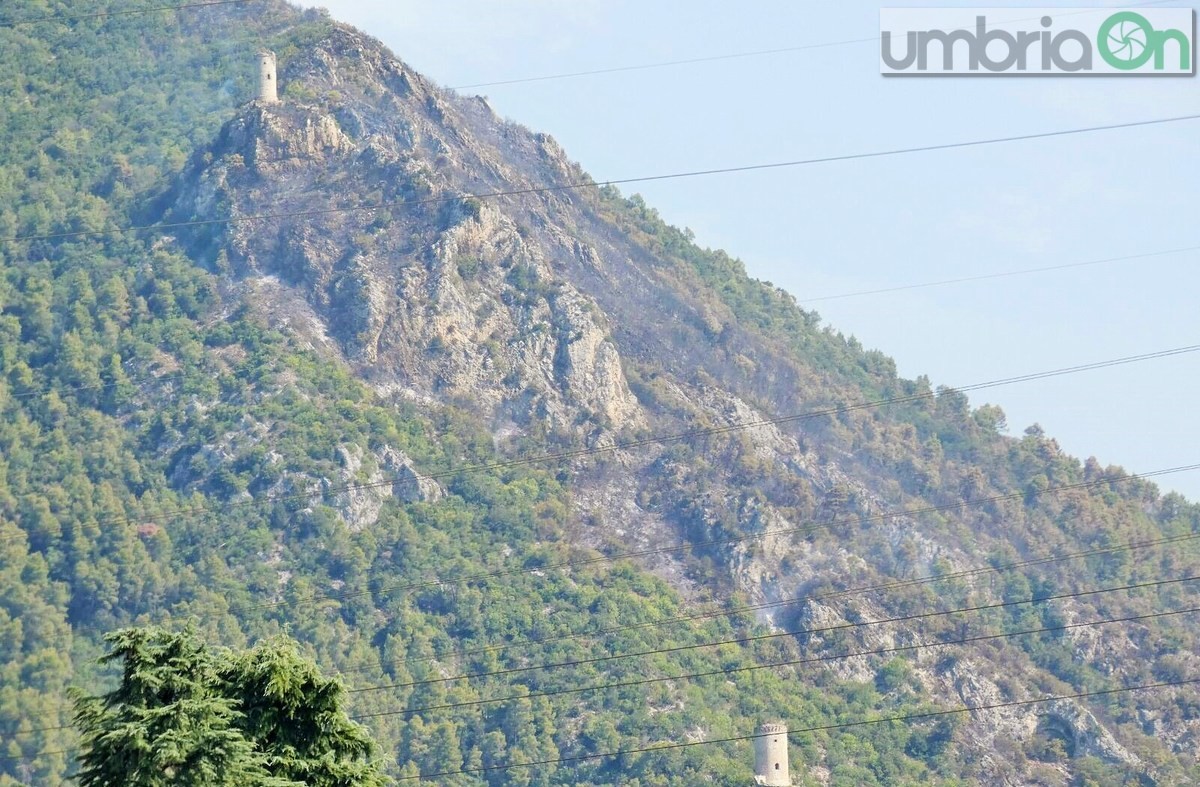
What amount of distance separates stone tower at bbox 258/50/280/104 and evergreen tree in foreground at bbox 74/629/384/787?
122043 mm

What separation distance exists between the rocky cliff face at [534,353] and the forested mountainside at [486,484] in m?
0.28

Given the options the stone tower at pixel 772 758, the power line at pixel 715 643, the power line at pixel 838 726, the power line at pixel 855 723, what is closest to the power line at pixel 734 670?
the power line at pixel 855 723

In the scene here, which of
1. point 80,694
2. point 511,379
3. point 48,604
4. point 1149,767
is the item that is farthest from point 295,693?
point 511,379

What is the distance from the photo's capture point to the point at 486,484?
15100 centimetres

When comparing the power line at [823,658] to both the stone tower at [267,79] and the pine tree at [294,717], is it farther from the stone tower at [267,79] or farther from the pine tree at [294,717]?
the pine tree at [294,717]

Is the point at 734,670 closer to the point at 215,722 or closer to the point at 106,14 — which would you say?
the point at 106,14

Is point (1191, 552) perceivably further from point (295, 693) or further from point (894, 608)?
point (295, 693)

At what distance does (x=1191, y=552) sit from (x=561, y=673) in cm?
5632

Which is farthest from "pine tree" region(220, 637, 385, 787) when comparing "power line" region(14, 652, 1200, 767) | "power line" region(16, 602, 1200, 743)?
"power line" region(16, 602, 1200, 743)

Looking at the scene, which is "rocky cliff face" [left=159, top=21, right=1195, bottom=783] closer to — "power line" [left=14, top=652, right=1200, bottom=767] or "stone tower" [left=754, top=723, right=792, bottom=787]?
"power line" [left=14, top=652, right=1200, bottom=767]

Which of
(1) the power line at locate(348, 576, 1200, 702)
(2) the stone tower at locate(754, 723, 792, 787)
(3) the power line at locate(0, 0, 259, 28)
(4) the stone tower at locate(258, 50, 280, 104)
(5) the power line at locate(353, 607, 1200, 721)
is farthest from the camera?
(3) the power line at locate(0, 0, 259, 28)

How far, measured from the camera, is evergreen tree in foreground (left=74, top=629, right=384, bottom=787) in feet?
132

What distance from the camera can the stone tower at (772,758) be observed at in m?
116

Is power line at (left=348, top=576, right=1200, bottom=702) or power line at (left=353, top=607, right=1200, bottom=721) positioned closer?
power line at (left=353, top=607, right=1200, bottom=721)
